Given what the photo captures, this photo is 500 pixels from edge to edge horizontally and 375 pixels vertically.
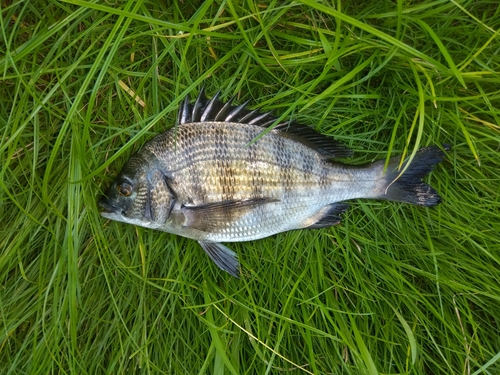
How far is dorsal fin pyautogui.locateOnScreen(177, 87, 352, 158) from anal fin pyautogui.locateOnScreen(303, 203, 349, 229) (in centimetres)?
27

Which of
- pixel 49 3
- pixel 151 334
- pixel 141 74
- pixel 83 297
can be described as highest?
pixel 49 3

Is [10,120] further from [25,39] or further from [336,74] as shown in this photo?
[336,74]

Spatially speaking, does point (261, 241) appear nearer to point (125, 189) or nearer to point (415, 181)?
point (125, 189)

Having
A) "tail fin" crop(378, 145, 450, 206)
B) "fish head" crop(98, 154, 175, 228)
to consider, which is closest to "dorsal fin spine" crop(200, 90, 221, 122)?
"fish head" crop(98, 154, 175, 228)

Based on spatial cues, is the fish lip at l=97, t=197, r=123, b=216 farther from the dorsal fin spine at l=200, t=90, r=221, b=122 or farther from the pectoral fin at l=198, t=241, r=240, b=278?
the dorsal fin spine at l=200, t=90, r=221, b=122

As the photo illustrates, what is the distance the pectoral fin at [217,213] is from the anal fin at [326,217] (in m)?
0.25

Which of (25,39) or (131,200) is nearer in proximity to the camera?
(131,200)

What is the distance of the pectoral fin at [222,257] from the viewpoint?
185 centimetres

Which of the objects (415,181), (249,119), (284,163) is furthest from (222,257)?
(415,181)

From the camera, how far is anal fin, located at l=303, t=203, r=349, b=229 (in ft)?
6.22

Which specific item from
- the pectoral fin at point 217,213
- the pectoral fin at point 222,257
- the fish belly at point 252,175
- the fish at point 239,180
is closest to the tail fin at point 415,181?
the fish at point 239,180

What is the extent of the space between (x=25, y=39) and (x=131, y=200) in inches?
40.3

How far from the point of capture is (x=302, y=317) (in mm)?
1932

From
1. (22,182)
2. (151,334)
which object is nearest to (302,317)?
(151,334)
